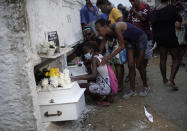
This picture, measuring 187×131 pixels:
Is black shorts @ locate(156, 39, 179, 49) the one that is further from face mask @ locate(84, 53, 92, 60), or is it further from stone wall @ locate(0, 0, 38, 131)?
stone wall @ locate(0, 0, 38, 131)

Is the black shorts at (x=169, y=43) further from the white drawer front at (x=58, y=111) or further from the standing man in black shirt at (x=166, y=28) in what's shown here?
the white drawer front at (x=58, y=111)

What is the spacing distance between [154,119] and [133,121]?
1.13ft

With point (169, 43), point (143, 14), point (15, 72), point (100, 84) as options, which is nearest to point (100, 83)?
point (100, 84)

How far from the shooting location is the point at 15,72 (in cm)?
223

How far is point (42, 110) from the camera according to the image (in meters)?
2.58

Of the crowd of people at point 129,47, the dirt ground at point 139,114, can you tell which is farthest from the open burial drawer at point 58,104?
the crowd of people at point 129,47

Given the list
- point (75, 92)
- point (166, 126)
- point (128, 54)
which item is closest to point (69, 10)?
point (128, 54)

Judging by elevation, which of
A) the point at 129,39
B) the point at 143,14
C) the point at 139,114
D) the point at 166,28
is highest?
the point at 143,14

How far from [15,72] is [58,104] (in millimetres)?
641

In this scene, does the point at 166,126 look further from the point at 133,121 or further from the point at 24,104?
the point at 24,104

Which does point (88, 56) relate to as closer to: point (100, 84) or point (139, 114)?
point (100, 84)

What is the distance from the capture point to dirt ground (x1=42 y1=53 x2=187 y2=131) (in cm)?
308

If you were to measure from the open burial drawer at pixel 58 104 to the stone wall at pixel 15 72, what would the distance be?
0.77ft

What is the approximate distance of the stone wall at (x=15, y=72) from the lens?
2.13 metres
